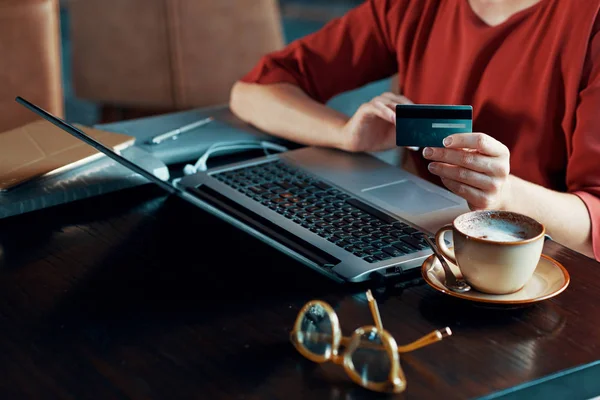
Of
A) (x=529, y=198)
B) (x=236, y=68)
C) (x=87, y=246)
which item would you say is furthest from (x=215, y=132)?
(x=236, y=68)

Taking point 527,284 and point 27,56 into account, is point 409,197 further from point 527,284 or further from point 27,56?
point 27,56

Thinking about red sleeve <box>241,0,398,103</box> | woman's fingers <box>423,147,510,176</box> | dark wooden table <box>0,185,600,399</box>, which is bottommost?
dark wooden table <box>0,185,600,399</box>

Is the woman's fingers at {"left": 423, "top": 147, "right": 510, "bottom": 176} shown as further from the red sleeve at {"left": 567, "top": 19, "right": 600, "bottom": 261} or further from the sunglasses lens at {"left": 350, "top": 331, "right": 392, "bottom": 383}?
the sunglasses lens at {"left": 350, "top": 331, "right": 392, "bottom": 383}

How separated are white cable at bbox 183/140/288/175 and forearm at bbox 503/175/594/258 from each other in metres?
0.43

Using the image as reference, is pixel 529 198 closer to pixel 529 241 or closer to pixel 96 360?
pixel 529 241

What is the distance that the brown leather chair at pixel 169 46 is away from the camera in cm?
244

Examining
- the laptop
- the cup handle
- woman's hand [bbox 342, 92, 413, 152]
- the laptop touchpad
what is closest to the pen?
the laptop

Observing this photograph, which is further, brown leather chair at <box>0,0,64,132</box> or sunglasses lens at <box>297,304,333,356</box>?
brown leather chair at <box>0,0,64,132</box>

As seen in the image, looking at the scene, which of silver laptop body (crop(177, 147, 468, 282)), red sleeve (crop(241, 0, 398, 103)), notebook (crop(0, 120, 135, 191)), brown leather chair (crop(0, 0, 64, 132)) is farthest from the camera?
brown leather chair (crop(0, 0, 64, 132))

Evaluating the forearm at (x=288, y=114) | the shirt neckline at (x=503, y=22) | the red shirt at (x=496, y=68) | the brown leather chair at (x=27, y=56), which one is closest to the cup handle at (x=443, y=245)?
the red shirt at (x=496, y=68)

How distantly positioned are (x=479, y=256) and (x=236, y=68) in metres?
1.71

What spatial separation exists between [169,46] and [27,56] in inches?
25.3

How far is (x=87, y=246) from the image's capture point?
1.06 meters

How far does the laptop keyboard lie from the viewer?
1.00 m
